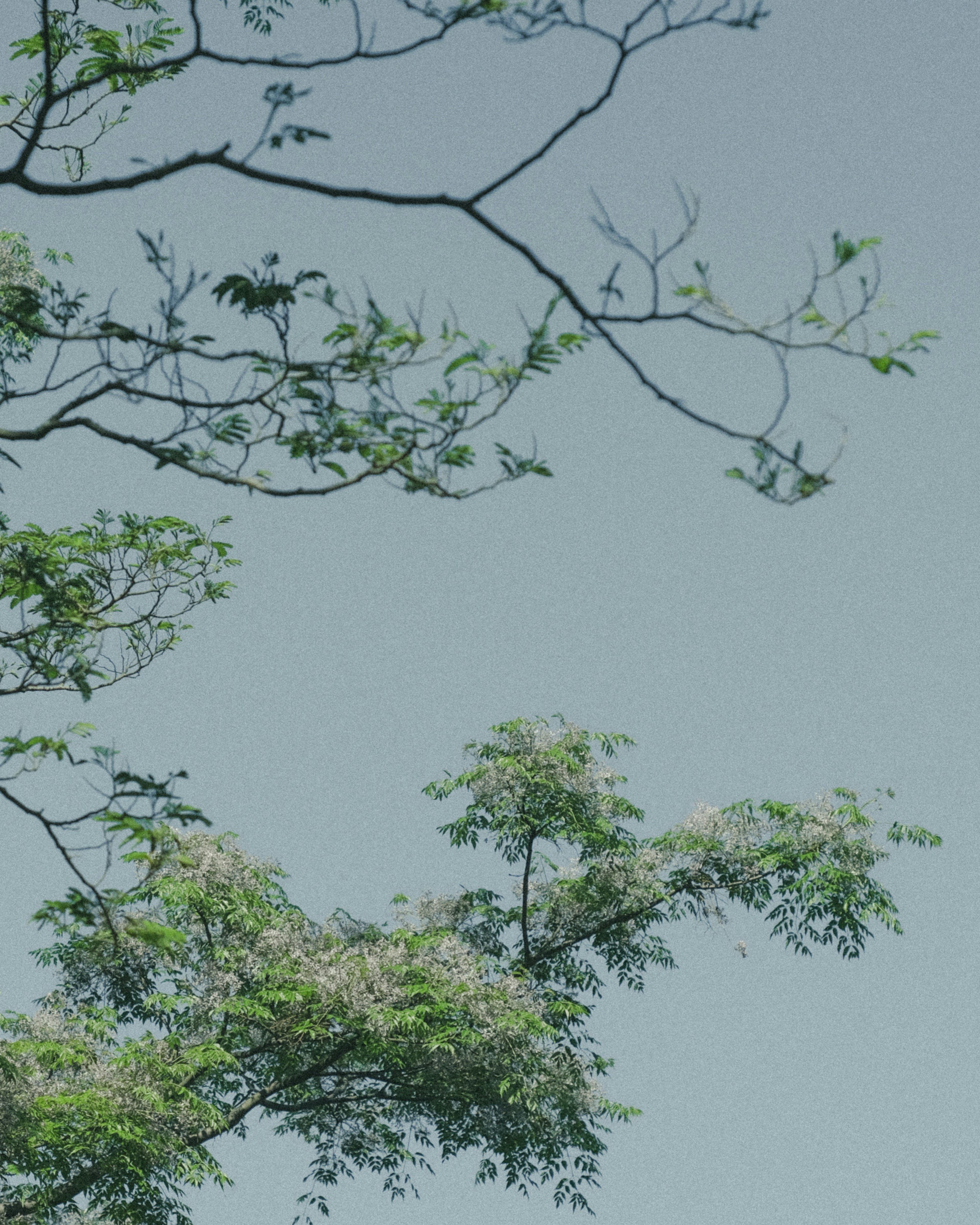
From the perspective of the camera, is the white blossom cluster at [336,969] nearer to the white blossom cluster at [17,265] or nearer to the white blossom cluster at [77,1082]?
the white blossom cluster at [77,1082]

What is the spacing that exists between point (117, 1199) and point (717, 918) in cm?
723

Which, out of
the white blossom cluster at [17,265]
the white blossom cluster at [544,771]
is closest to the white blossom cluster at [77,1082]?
the white blossom cluster at [544,771]

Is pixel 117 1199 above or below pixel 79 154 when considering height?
below

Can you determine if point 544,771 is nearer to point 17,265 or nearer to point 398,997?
point 398,997

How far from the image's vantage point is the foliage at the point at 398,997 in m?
12.8

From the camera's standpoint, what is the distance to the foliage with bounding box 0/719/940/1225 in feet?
42.0

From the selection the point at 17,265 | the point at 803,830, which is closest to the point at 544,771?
the point at 803,830

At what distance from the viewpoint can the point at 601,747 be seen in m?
16.1

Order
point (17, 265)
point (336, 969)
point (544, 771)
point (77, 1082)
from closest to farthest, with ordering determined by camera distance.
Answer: point (77, 1082), point (336, 969), point (544, 771), point (17, 265)

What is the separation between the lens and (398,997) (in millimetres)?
13453

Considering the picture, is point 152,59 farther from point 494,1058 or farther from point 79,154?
point 494,1058

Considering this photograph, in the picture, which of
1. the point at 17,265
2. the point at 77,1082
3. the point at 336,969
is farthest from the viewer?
the point at 17,265

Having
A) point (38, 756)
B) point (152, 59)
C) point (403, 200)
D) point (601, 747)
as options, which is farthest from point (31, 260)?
point (403, 200)

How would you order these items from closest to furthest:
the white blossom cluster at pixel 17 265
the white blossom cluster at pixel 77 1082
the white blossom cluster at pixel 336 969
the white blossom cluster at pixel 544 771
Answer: the white blossom cluster at pixel 77 1082
the white blossom cluster at pixel 336 969
the white blossom cluster at pixel 544 771
the white blossom cluster at pixel 17 265
